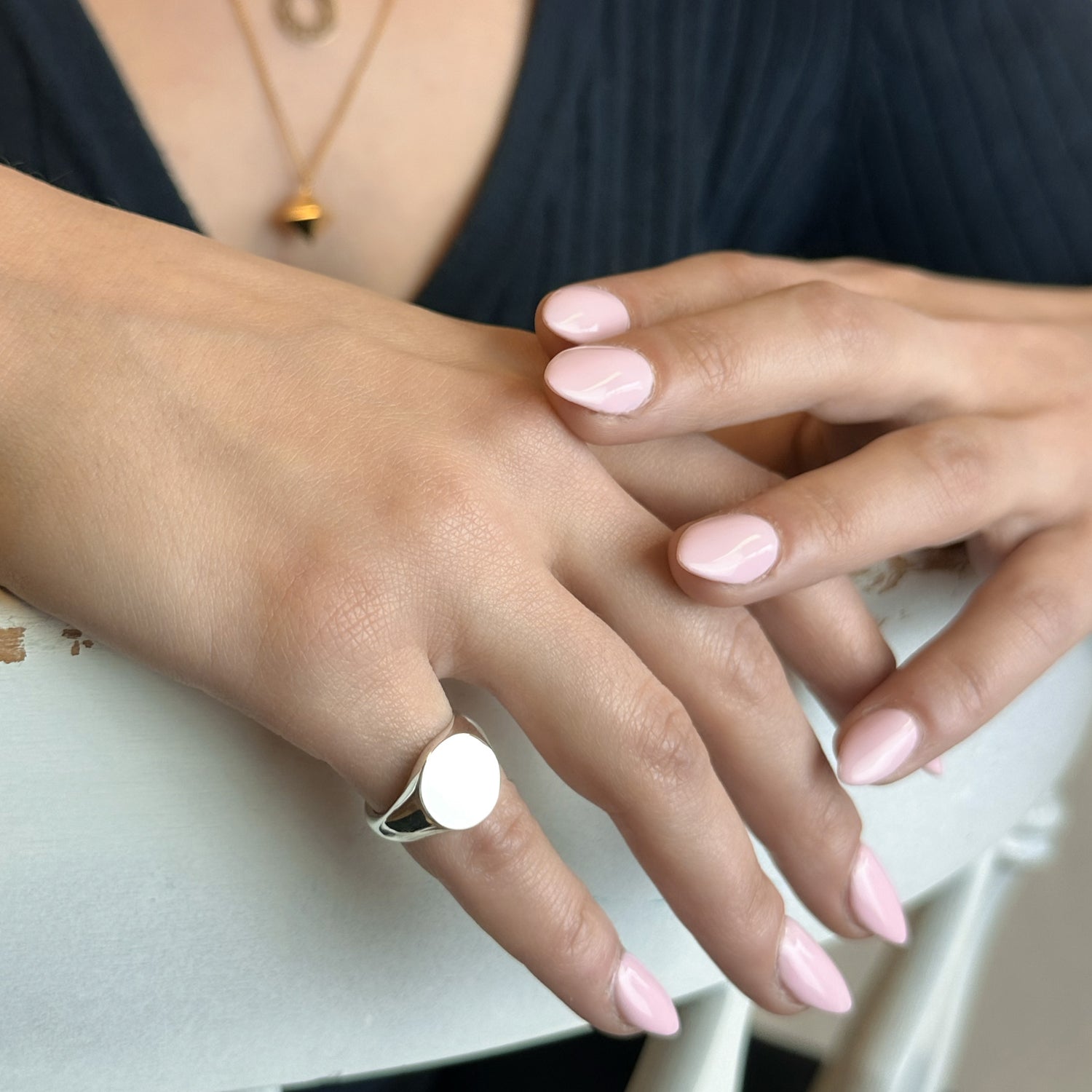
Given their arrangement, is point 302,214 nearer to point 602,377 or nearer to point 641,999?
point 602,377

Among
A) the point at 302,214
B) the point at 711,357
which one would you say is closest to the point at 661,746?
the point at 711,357

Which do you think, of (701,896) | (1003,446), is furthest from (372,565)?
(1003,446)

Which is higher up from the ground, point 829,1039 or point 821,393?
point 821,393

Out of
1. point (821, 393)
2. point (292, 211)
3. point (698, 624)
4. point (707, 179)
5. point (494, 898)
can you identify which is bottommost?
point (494, 898)

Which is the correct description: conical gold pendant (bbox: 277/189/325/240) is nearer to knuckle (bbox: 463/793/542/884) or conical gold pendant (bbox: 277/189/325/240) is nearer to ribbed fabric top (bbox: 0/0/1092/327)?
ribbed fabric top (bbox: 0/0/1092/327)

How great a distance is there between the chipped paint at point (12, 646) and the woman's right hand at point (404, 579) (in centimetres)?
3

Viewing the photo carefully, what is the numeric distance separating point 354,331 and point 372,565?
0.36 feet

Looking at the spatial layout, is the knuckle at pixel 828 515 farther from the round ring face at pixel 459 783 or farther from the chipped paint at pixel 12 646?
the chipped paint at pixel 12 646

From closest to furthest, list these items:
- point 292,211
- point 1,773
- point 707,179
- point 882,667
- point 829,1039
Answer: point 1,773 → point 882,667 → point 292,211 → point 707,179 → point 829,1039

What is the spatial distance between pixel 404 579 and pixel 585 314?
0.45ft

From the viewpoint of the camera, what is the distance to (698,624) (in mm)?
402

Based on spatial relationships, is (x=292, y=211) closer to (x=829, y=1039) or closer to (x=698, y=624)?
(x=698, y=624)

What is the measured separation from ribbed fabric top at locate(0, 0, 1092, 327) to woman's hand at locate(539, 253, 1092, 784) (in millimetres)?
306

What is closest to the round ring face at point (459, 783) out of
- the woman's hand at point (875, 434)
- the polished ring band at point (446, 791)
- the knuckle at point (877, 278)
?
the polished ring band at point (446, 791)
